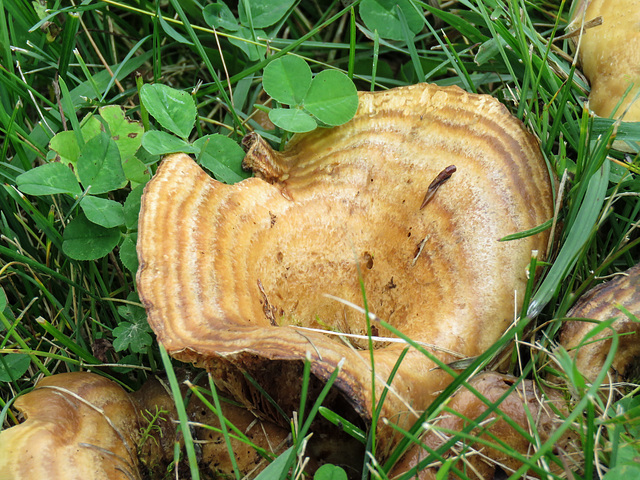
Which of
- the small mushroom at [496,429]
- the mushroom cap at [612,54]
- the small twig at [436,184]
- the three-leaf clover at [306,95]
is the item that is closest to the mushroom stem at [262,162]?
the three-leaf clover at [306,95]

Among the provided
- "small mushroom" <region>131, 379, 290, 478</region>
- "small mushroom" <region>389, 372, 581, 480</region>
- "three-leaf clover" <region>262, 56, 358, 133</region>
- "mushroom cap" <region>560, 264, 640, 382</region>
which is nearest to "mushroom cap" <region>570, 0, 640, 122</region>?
"mushroom cap" <region>560, 264, 640, 382</region>

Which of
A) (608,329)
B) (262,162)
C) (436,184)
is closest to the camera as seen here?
(608,329)

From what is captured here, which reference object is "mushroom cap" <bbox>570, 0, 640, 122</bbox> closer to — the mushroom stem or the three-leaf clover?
the three-leaf clover

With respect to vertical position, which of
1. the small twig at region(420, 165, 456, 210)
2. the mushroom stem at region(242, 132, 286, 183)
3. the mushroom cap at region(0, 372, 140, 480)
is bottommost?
the mushroom cap at region(0, 372, 140, 480)

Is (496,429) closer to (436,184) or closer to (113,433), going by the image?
(436,184)

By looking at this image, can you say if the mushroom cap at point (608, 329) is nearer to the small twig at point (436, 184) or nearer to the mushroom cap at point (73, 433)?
the small twig at point (436, 184)

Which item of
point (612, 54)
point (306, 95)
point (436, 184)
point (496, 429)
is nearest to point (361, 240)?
point (436, 184)

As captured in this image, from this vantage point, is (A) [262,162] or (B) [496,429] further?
(A) [262,162]
